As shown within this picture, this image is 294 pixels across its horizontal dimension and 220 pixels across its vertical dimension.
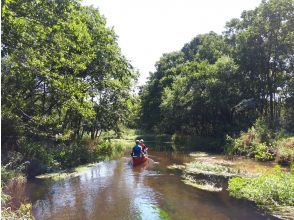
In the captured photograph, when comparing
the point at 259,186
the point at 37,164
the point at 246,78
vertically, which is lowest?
the point at 259,186

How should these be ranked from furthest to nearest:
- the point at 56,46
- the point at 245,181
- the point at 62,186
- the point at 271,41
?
the point at 271,41 → the point at 62,186 → the point at 245,181 → the point at 56,46

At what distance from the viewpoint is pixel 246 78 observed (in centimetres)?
4281

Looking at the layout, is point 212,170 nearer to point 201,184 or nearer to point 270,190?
point 201,184

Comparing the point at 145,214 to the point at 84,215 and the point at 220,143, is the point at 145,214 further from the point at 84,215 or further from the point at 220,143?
the point at 220,143

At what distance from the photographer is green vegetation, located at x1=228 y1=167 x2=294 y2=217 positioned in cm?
1324

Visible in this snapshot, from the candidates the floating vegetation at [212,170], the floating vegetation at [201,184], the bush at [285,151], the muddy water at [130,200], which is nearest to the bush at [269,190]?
the muddy water at [130,200]

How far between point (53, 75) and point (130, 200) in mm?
6759

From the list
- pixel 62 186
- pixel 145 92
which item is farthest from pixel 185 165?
pixel 145 92

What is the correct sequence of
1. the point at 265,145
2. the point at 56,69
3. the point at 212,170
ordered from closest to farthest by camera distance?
1. the point at 56,69
2. the point at 212,170
3. the point at 265,145

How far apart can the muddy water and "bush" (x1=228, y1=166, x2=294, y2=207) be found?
1.75 ft

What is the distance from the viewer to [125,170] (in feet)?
A: 78.5

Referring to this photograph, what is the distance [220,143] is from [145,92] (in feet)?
148

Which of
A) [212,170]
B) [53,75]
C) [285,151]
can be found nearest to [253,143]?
[285,151]

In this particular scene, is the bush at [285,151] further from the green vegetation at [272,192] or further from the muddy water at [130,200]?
the green vegetation at [272,192]
